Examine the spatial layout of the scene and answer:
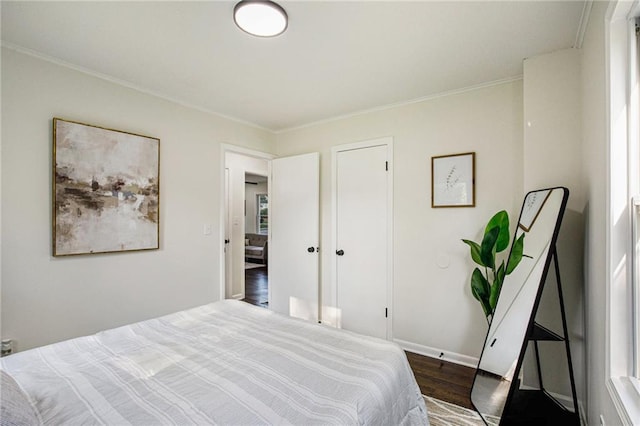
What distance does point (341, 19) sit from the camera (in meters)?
1.74

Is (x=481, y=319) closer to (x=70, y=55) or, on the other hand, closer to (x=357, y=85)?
(x=357, y=85)

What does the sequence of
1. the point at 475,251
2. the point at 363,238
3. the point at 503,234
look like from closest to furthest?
the point at 503,234, the point at 475,251, the point at 363,238

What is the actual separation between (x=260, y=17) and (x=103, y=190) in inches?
72.8

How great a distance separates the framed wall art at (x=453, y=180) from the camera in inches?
104

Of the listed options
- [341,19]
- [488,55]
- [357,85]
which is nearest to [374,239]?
[357,85]

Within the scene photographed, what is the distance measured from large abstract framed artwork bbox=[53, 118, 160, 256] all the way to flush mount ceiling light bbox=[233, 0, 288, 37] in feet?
5.07

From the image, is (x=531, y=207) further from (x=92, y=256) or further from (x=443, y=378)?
(x=92, y=256)

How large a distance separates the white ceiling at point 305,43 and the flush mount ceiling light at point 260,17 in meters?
0.05

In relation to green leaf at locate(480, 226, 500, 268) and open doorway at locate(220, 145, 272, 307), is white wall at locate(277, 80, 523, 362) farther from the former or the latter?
open doorway at locate(220, 145, 272, 307)

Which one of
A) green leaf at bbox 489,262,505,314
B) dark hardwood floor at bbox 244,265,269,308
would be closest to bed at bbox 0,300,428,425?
green leaf at bbox 489,262,505,314

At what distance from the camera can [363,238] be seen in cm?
325

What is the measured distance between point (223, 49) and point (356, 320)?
2835 millimetres

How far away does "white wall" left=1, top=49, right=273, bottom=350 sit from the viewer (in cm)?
203

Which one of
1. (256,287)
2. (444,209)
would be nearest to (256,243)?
(256,287)
